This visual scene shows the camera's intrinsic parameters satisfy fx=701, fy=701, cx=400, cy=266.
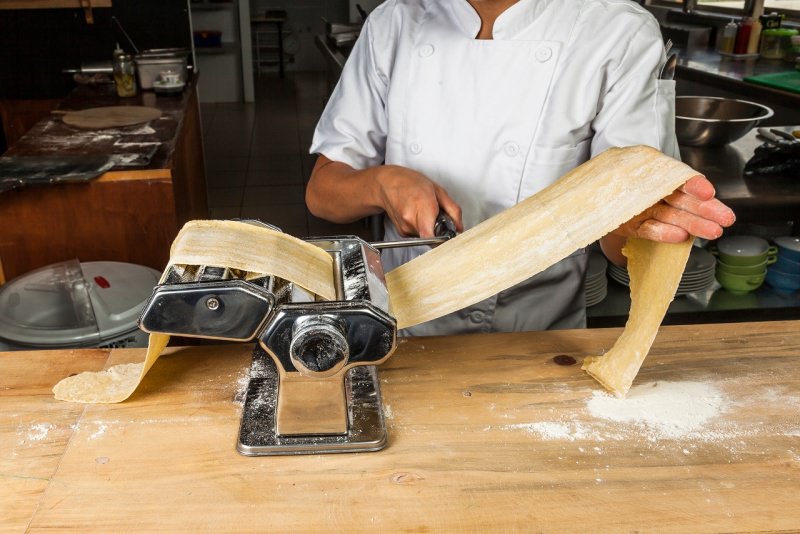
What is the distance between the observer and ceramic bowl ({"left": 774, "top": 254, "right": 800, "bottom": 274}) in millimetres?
2230

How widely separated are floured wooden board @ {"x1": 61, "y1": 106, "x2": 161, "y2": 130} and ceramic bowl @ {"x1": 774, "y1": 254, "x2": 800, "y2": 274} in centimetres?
248

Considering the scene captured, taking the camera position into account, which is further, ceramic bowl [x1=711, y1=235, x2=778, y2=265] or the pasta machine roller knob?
ceramic bowl [x1=711, y1=235, x2=778, y2=265]

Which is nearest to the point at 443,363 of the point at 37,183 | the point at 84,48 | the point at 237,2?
Result: the point at 37,183

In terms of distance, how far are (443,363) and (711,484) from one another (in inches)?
16.3

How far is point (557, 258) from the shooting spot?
97cm

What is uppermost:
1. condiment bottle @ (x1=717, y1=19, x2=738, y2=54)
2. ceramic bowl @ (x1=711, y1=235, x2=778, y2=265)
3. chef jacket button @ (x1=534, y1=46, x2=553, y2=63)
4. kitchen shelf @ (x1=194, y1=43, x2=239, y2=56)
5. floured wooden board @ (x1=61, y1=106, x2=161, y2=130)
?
chef jacket button @ (x1=534, y1=46, x2=553, y2=63)

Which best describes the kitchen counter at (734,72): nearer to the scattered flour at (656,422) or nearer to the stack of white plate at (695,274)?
the stack of white plate at (695,274)

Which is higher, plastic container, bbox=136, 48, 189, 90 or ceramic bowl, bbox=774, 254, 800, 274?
plastic container, bbox=136, 48, 189, 90

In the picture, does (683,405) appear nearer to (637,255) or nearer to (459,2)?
(637,255)

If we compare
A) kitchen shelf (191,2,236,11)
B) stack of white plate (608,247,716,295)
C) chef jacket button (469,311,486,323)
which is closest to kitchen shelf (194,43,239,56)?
kitchen shelf (191,2,236,11)

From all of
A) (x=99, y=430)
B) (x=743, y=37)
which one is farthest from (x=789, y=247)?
(x=743, y=37)

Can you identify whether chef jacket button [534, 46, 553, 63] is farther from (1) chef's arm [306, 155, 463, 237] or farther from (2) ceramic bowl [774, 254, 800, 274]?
(2) ceramic bowl [774, 254, 800, 274]

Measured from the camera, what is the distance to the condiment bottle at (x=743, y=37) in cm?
425

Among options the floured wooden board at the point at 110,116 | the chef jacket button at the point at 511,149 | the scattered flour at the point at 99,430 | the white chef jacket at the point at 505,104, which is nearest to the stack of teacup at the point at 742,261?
the white chef jacket at the point at 505,104
